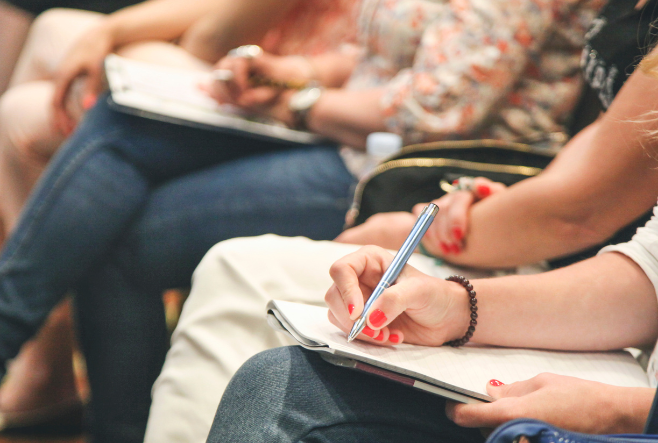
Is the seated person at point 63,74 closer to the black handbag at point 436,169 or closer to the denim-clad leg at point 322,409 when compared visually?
the black handbag at point 436,169

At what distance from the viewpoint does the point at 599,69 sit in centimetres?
68

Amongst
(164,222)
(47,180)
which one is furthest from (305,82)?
(47,180)

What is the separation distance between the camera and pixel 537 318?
538mm

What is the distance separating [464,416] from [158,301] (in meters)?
0.69

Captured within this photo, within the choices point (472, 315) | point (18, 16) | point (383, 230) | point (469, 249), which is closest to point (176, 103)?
point (383, 230)

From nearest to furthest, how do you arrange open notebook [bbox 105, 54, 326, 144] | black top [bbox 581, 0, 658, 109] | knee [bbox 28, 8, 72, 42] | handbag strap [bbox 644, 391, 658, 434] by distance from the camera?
1. handbag strap [bbox 644, 391, 658, 434]
2. black top [bbox 581, 0, 658, 109]
3. open notebook [bbox 105, 54, 326, 144]
4. knee [bbox 28, 8, 72, 42]

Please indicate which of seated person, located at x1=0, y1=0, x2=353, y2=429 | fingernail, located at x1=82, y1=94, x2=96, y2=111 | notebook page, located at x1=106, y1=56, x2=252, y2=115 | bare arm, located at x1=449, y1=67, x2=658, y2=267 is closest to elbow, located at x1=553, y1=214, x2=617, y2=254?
bare arm, located at x1=449, y1=67, x2=658, y2=267

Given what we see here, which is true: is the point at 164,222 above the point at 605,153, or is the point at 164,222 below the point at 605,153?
below

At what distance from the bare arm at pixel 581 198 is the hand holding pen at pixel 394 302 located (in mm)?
170

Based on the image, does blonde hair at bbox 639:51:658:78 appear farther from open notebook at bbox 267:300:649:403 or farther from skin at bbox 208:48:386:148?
skin at bbox 208:48:386:148

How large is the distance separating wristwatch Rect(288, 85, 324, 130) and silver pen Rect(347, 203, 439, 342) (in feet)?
2.28

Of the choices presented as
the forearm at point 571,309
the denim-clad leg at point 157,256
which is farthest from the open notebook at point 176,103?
the forearm at point 571,309

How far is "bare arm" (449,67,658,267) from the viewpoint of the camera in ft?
1.78

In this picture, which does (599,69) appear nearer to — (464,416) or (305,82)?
(464,416)
